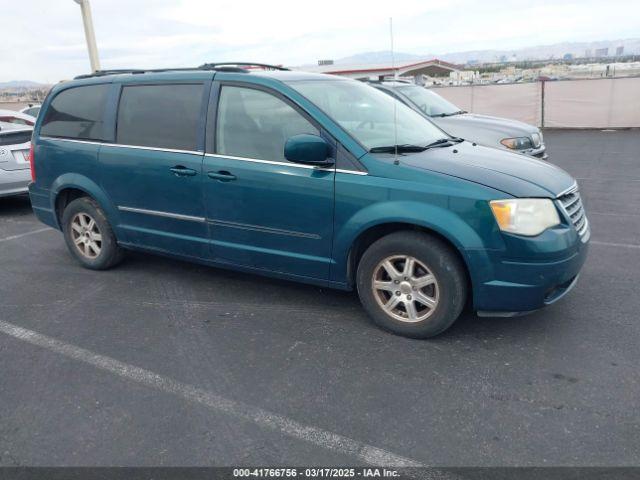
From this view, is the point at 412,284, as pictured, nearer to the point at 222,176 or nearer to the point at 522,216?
the point at 522,216

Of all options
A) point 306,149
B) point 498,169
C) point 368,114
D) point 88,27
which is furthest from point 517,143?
point 88,27

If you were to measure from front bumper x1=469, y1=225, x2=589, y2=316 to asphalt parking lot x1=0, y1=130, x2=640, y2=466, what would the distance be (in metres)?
0.33

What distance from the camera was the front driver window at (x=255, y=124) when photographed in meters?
4.07

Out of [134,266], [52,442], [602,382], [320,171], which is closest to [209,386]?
[52,442]

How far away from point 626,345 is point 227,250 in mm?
2875

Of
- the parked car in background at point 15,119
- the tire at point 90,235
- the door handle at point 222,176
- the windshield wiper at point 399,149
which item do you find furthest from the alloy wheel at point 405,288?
the parked car in background at point 15,119

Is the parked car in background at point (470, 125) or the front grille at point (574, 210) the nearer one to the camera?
the front grille at point (574, 210)

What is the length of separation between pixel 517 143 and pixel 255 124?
17.3ft

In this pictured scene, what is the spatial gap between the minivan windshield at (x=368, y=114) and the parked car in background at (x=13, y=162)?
5405 millimetres

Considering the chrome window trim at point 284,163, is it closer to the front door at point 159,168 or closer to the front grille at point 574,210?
the front door at point 159,168

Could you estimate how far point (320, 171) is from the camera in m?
3.87

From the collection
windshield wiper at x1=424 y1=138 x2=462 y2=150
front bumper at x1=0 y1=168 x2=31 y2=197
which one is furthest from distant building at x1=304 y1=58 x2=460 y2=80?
windshield wiper at x1=424 y1=138 x2=462 y2=150

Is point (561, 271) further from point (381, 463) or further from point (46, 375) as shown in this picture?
point (46, 375)

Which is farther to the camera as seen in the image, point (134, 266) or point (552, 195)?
point (134, 266)
